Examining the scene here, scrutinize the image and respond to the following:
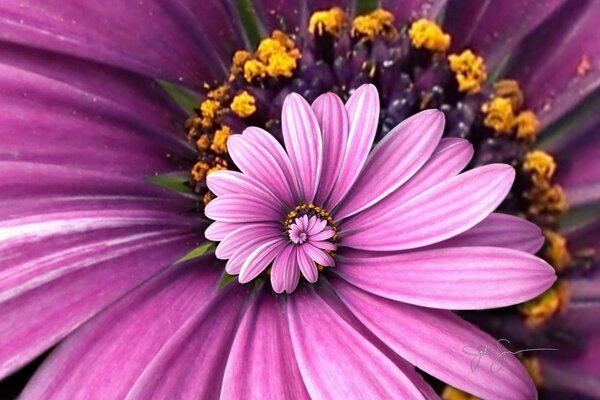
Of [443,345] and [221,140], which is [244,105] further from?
[443,345]

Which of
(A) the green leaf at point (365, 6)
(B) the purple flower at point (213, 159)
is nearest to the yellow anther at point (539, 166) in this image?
(B) the purple flower at point (213, 159)

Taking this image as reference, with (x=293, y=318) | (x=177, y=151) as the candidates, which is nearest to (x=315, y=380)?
(x=293, y=318)

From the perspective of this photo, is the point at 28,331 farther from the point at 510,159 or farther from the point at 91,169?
the point at 510,159

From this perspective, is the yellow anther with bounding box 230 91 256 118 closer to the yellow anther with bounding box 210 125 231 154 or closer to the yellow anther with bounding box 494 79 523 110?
the yellow anther with bounding box 210 125 231 154

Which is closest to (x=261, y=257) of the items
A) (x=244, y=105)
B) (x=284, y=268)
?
(x=284, y=268)

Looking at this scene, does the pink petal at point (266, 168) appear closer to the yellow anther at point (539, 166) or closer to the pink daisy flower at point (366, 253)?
the pink daisy flower at point (366, 253)

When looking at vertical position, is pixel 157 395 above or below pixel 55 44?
below

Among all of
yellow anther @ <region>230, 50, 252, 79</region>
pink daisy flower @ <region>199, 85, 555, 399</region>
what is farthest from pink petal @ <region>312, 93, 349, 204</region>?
yellow anther @ <region>230, 50, 252, 79</region>
